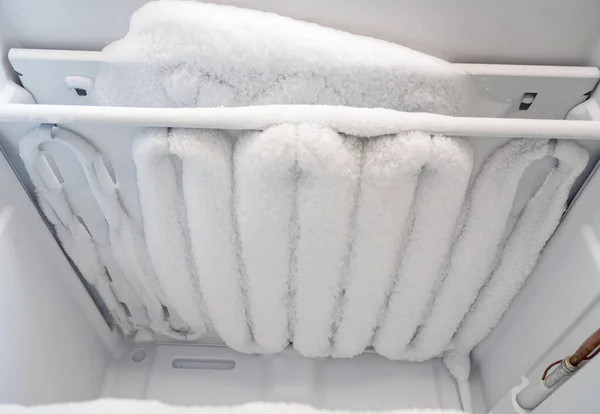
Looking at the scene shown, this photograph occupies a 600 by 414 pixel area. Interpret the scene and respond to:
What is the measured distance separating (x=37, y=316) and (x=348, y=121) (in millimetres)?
584

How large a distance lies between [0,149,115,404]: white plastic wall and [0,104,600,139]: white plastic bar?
A: 0.85 ft

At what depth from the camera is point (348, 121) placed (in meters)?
0.58

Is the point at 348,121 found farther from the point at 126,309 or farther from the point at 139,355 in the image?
the point at 139,355

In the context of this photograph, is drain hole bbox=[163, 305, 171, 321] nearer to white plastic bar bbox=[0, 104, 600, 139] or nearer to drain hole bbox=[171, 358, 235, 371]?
drain hole bbox=[171, 358, 235, 371]

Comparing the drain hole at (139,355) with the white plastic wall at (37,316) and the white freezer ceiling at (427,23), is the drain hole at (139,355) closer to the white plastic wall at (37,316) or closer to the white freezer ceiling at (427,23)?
the white plastic wall at (37,316)

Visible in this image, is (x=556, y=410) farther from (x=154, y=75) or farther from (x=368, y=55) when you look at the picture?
(x=154, y=75)

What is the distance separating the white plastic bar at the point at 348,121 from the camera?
0.58 metres

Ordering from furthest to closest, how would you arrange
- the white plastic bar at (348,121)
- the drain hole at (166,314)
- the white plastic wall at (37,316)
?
the drain hole at (166,314)
the white plastic wall at (37,316)
the white plastic bar at (348,121)

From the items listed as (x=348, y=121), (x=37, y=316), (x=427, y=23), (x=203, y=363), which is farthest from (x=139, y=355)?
(x=427, y=23)

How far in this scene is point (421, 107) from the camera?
0.64 metres

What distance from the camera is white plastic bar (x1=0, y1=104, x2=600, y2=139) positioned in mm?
579

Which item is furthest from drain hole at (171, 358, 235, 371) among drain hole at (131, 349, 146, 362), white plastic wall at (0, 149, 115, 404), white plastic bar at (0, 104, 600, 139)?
white plastic bar at (0, 104, 600, 139)

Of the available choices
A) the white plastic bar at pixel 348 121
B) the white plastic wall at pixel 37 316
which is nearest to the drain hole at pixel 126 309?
the white plastic wall at pixel 37 316

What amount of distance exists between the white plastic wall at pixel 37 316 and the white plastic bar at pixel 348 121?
0.85ft
